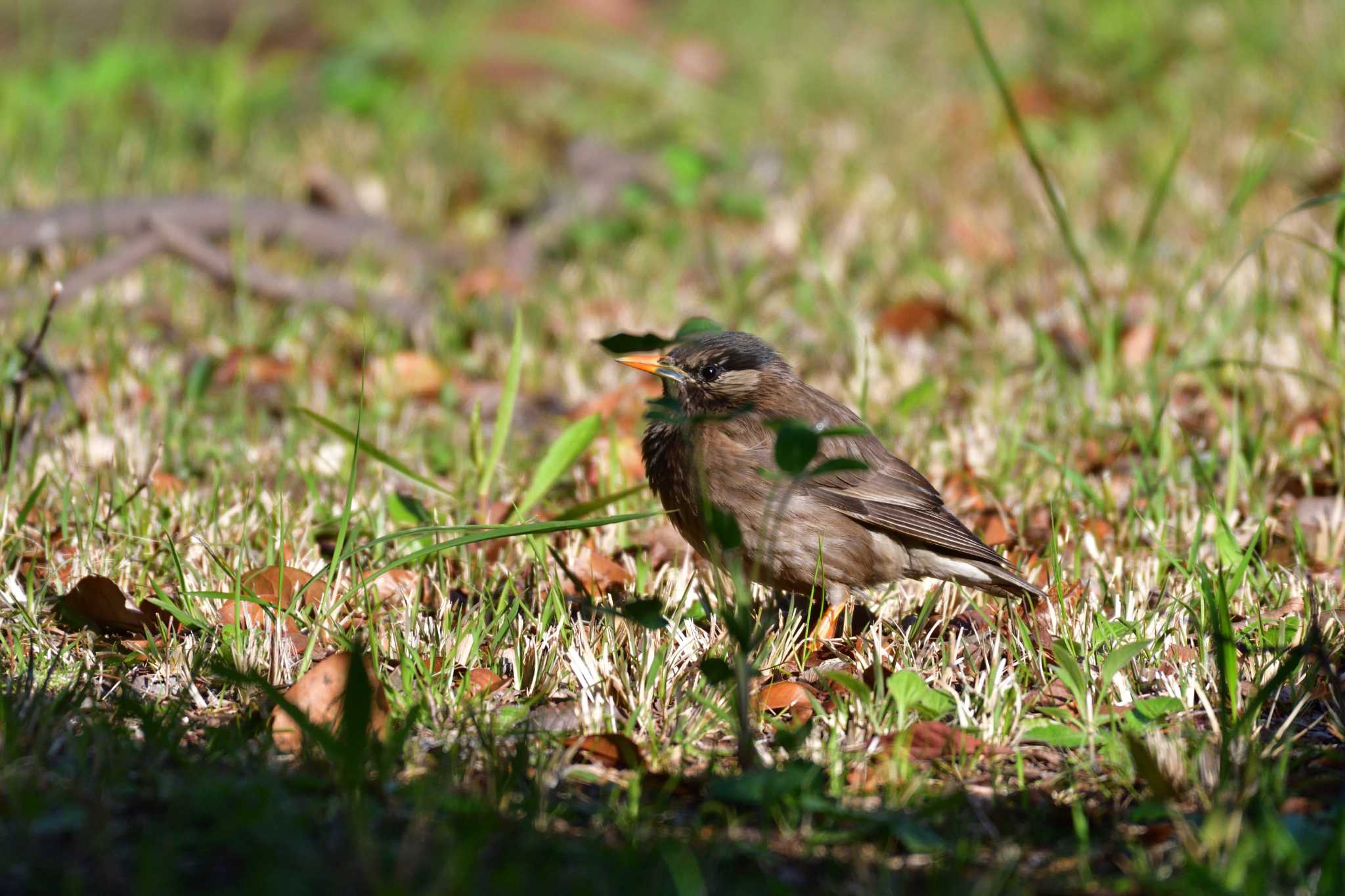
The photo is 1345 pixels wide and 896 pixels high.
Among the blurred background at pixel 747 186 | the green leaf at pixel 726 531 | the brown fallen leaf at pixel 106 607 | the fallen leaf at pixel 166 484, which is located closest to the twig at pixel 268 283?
the blurred background at pixel 747 186

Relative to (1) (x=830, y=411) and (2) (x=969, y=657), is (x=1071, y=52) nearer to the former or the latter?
(1) (x=830, y=411)

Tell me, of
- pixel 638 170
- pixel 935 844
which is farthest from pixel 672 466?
pixel 638 170

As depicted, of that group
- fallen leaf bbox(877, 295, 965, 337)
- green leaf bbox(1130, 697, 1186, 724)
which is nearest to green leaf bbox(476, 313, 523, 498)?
→ green leaf bbox(1130, 697, 1186, 724)

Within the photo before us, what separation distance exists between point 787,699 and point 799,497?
3.35 ft

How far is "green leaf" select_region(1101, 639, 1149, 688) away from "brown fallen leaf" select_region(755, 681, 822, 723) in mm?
679

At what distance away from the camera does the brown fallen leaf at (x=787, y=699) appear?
3365 millimetres

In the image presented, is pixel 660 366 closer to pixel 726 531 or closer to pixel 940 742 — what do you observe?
pixel 726 531


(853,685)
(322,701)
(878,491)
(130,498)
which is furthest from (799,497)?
(130,498)

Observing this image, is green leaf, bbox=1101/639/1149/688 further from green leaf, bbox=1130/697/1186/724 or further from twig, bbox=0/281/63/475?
twig, bbox=0/281/63/475

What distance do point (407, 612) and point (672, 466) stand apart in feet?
2.90

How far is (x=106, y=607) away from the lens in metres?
3.53

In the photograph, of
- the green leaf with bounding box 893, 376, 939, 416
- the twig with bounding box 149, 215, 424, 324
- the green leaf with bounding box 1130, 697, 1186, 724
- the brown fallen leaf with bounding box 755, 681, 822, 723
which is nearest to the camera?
the green leaf with bounding box 1130, 697, 1186, 724

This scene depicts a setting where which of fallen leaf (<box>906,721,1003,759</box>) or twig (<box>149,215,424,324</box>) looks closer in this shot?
fallen leaf (<box>906,721,1003,759</box>)

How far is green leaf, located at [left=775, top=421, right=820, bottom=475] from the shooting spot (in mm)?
2723
